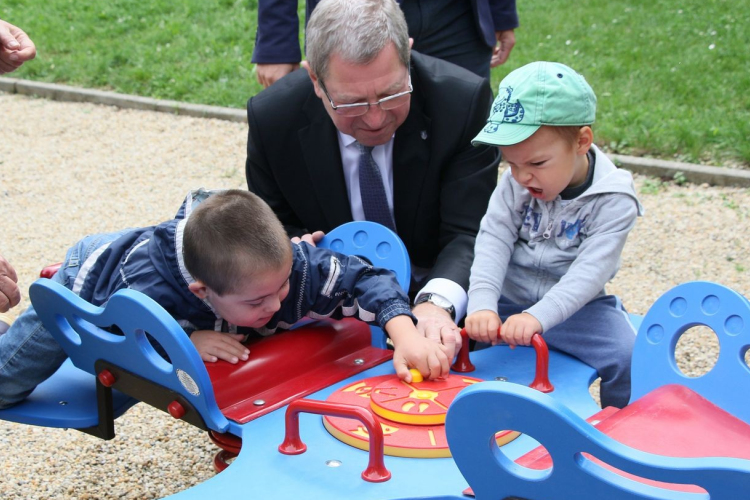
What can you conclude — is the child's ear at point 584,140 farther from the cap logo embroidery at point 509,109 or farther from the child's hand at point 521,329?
the child's hand at point 521,329

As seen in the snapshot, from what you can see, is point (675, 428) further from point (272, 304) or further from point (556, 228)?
point (272, 304)

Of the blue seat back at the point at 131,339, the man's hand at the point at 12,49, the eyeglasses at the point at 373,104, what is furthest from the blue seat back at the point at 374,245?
the man's hand at the point at 12,49

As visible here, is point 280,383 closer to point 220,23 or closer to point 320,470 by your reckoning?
point 320,470

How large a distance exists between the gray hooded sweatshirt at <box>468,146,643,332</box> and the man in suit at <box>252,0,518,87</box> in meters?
1.23

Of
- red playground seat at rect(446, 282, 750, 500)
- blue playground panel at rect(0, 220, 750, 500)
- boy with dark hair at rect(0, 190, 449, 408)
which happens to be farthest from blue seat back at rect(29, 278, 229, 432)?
red playground seat at rect(446, 282, 750, 500)

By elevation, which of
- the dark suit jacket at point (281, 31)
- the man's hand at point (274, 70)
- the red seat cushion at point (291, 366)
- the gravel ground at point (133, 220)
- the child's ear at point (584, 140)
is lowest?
the gravel ground at point (133, 220)

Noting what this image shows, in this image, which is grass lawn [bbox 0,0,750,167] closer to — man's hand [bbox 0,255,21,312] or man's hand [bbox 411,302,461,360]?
man's hand [bbox 411,302,461,360]

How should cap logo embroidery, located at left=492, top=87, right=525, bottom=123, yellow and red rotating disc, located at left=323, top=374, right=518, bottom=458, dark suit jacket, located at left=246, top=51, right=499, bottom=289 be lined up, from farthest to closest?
dark suit jacket, located at left=246, top=51, right=499, bottom=289
cap logo embroidery, located at left=492, top=87, right=525, bottom=123
yellow and red rotating disc, located at left=323, top=374, right=518, bottom=458

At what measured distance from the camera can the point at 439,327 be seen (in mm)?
2348

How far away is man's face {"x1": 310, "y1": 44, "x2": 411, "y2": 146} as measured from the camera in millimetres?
2439

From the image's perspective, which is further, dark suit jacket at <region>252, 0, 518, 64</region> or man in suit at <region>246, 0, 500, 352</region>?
dark suit jacket at <region>252, 0, 518, 64</region>

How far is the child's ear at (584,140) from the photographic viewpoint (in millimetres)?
2258

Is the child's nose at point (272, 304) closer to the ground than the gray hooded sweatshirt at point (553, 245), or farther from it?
closer to the ground

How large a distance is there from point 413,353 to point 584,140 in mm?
700
